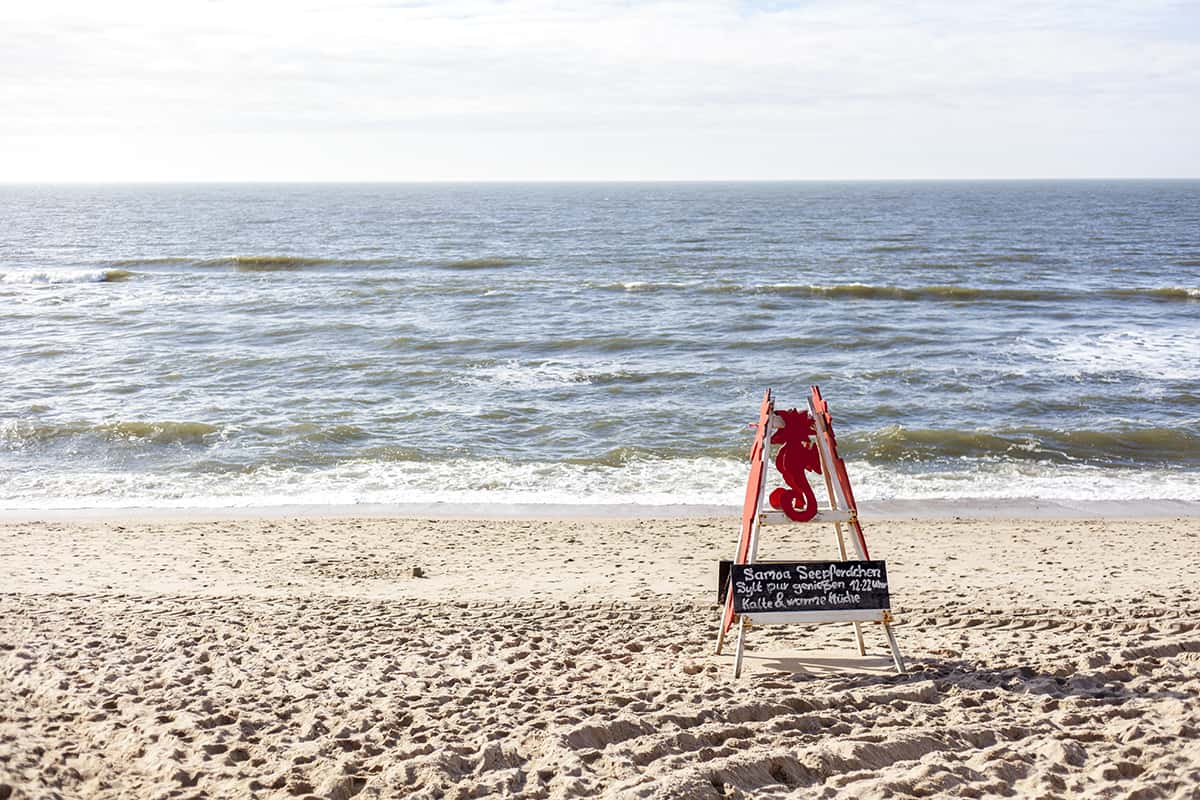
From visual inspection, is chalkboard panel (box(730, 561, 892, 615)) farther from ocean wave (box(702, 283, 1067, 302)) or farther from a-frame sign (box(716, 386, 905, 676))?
ocean wave (box(702, 283, 1067, 302))

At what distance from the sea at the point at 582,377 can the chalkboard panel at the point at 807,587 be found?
7362 millimetres

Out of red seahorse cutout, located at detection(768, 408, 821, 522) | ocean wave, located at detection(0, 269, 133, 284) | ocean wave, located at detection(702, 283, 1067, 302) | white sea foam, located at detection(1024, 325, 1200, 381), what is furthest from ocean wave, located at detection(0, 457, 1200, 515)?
ocean wave, located at detection(0, 269, 133, 284)

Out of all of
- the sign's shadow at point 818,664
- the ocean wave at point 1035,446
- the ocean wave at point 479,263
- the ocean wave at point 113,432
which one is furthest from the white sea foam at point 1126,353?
the ocean wave at point 479,263

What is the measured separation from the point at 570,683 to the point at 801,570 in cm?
187

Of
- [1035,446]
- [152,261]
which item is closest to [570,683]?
[1035,446]

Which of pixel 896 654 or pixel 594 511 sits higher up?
pixel 896 654

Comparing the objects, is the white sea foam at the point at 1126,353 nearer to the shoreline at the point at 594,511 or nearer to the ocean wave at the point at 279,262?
the shoreline at the point at 594,511

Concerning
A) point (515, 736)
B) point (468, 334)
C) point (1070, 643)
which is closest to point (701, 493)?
point (1070, 643)

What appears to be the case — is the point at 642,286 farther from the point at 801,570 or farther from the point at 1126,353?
the point at 801,570

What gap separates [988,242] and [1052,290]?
73.5 ft

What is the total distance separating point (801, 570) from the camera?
688 cm

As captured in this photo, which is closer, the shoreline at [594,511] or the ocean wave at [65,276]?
the shoreline at [594,511]

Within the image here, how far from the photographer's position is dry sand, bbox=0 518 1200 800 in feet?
18.0

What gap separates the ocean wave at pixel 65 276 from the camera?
43.3 metres
